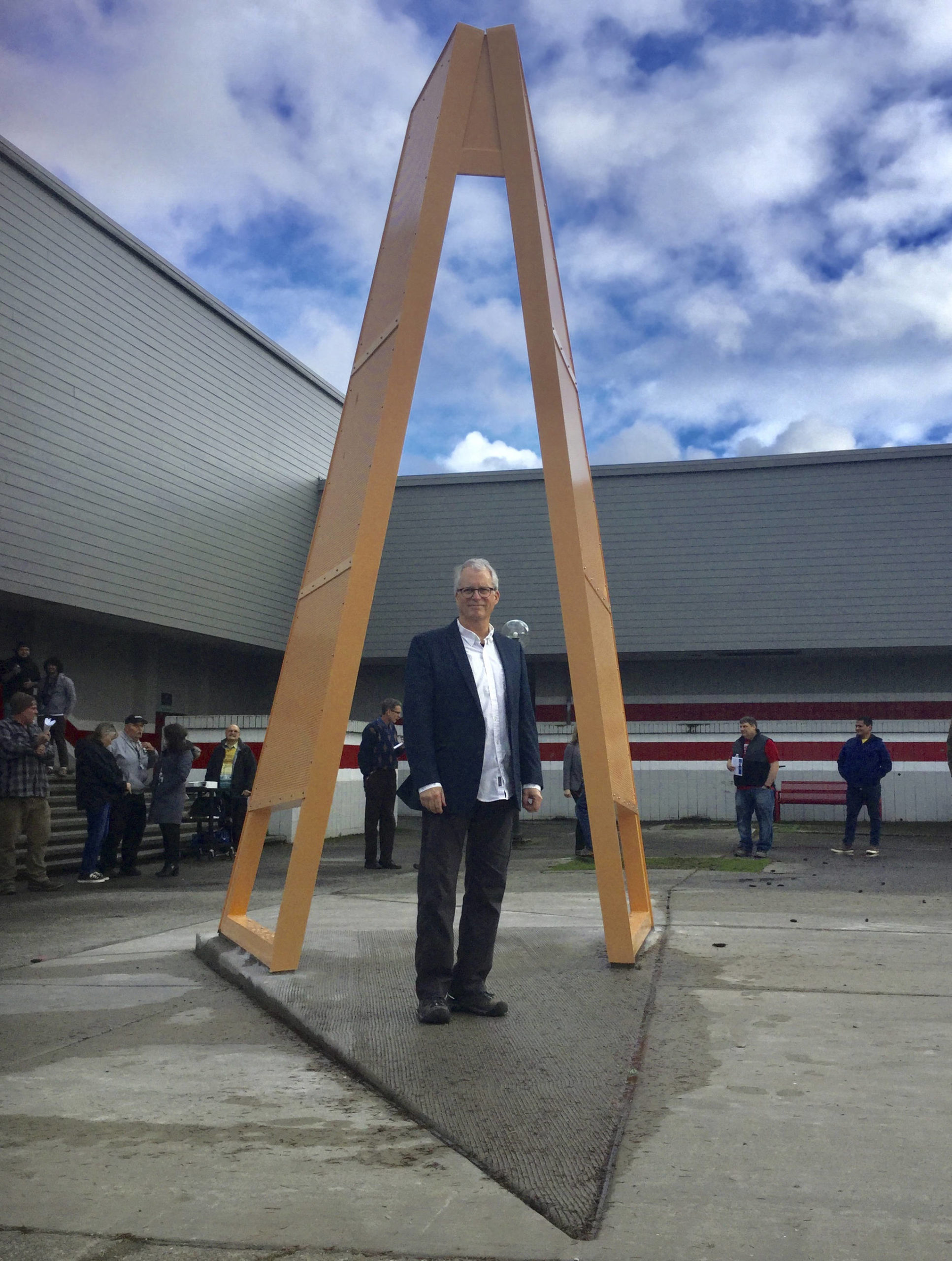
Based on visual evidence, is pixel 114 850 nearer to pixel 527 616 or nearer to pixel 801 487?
pixel 527 616

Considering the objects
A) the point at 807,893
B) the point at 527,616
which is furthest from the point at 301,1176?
the point at 527,616

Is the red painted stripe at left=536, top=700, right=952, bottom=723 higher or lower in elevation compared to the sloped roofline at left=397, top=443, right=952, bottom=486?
lower

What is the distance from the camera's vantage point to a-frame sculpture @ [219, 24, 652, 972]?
16.3 ft

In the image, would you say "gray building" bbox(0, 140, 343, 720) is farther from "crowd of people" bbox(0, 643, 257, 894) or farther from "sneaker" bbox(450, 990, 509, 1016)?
"sneaker" bbox(450, 990, 509, 1016)

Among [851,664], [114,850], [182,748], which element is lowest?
[114,850]

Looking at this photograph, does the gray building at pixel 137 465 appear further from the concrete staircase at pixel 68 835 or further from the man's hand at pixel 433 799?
the man's hand at pixel 433 799

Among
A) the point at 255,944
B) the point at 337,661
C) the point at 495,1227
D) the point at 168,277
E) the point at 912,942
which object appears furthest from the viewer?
the point at 168,277

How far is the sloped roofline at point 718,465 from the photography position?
24.0 m

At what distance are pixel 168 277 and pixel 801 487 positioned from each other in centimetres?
1406

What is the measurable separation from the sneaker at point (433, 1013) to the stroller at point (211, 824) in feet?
33.1

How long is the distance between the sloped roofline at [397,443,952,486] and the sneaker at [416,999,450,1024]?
2165 centimetres

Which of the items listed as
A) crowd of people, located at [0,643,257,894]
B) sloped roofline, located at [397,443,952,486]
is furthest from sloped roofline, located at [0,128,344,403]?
crowd of people, located at [0,643,257,894]

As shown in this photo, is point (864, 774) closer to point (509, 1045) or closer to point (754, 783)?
point (754, 783)

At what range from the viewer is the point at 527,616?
2575cm
